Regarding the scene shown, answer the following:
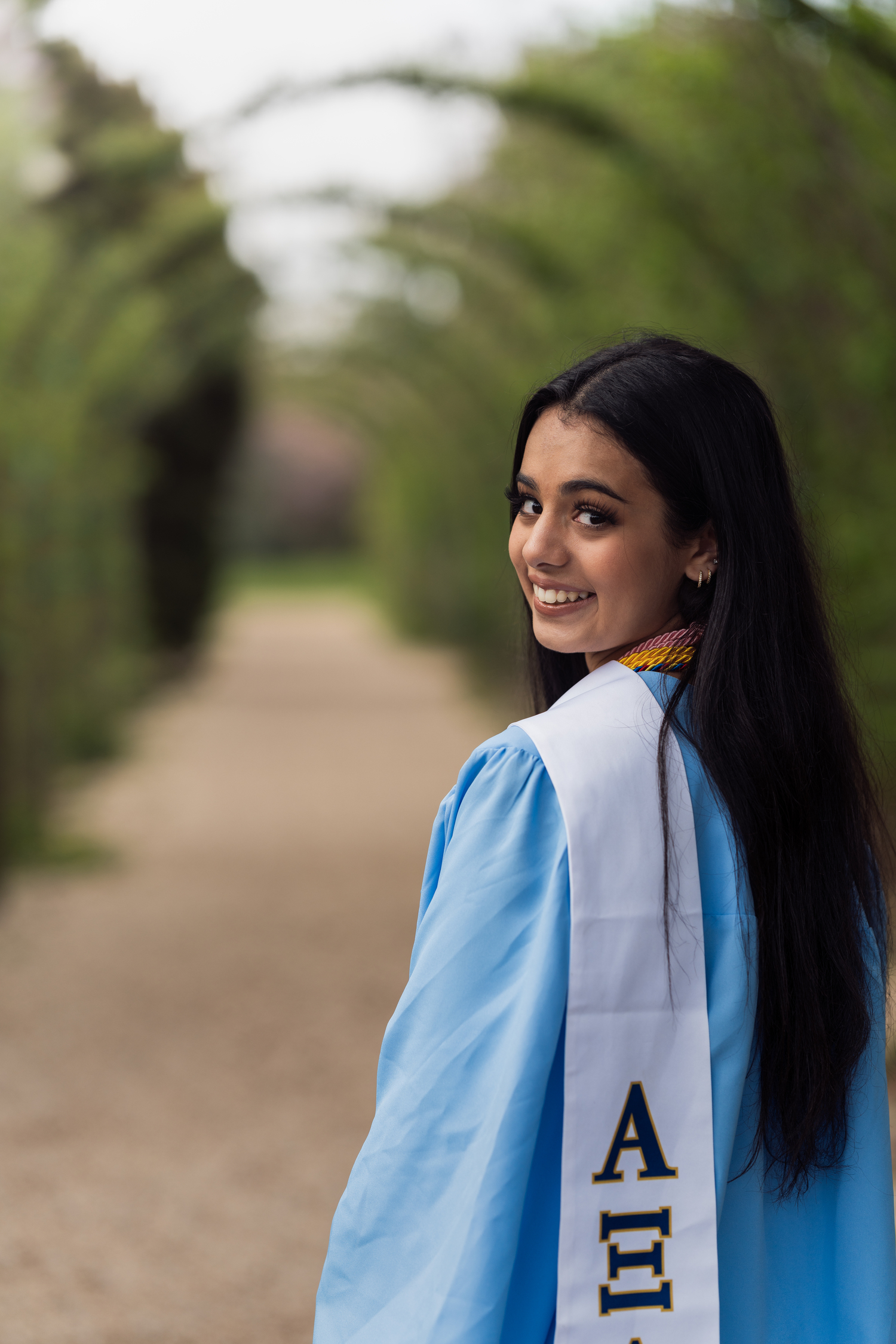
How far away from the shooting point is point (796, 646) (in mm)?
1378

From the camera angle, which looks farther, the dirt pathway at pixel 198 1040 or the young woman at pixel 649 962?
the dirt pathway at pixel 198 1040

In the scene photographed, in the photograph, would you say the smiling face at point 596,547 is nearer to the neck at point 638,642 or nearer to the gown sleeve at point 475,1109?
the neck at point 638,642

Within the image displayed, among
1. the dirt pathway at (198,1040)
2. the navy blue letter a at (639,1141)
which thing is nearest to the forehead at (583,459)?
the navy blue letter a at (639,1141)

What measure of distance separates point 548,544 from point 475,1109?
53 cm

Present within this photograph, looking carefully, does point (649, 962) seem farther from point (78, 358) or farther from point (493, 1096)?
point (78, 358)

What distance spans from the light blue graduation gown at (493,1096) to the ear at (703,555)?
134 millimetres

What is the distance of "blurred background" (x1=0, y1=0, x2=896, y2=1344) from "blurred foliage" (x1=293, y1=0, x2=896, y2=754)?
0.07 feet

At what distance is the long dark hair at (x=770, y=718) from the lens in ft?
4.33

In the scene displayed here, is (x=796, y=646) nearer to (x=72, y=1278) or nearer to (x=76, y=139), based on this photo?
(x=72, y=1278)

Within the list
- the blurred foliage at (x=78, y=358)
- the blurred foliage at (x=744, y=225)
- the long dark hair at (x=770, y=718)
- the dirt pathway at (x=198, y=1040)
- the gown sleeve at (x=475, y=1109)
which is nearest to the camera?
the gown sleeve at (x=475, y=1109)

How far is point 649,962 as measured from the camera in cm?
→ 122

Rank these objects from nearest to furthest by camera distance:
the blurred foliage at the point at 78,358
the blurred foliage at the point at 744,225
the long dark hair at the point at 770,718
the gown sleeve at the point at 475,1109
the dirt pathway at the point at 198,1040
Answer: the gown sleeve at the point at 475,1109 → the long dark hair at the point at 770,718 → the dirt pathway at the point at 198,1040 → the blurred foliage at the point at 744,225 → the blurred foliage at the point at 78,358

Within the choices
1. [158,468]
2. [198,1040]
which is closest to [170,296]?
[158,468]

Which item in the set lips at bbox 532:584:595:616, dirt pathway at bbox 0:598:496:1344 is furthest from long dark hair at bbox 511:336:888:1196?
dirt pathway at bbox 0:598:496:1344
